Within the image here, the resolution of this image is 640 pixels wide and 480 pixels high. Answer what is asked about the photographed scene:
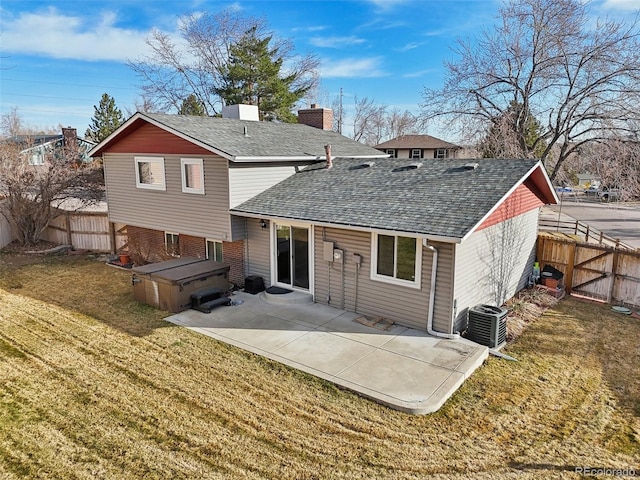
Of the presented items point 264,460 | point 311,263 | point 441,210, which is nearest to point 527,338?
point 441,210

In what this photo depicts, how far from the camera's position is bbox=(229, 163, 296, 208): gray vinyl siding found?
12.4 meters

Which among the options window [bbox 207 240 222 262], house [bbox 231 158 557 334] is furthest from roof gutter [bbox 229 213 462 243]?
window [bbox 207 240 222 262]

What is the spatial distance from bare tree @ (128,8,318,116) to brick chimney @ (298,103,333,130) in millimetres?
16250

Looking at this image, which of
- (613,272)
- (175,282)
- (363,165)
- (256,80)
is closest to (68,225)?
(175,282)

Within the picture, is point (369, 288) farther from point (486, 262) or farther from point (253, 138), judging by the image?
point (253, 138)

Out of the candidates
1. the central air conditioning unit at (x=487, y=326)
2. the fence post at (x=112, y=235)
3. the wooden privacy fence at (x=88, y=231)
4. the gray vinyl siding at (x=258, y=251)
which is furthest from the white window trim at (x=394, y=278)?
the fence post at (x=112, y=235)

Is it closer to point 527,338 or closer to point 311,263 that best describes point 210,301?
point 311,263

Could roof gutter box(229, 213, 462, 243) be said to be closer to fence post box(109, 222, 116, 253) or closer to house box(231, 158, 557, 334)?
house box(231, 158, 557, 334)

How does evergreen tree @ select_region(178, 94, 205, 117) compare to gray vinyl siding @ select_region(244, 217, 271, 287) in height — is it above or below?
above

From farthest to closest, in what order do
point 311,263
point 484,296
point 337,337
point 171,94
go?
1. point 171,94
2. point 311,263
3. point 484,296
4. point 337,337

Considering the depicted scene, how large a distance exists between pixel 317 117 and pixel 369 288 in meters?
12.7

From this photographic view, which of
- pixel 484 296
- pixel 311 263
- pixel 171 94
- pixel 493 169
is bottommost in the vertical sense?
pixel 484 296

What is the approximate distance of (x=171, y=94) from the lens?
3606 cm

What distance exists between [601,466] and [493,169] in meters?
7.56
